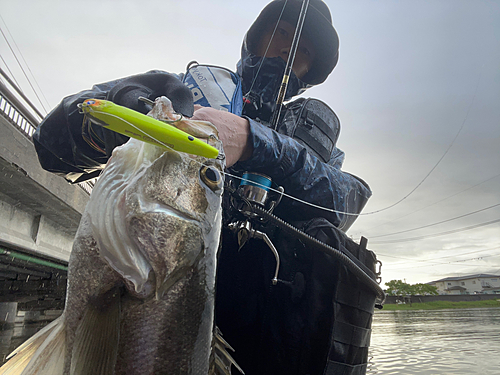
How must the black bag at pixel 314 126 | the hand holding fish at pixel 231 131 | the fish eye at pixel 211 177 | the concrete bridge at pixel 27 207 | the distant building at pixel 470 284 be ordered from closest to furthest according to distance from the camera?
the fish eye at pixel 211 177 < the hand holding fish at pixel 231 131 < the black bag at pixel 314 126 < the concrete bridge at pixel 27 207 < the distant building at pixel 470 284

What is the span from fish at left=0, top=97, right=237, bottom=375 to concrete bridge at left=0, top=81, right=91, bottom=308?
25.2ft

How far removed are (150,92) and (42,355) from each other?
97 cm

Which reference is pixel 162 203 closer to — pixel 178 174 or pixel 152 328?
pixel 178 174

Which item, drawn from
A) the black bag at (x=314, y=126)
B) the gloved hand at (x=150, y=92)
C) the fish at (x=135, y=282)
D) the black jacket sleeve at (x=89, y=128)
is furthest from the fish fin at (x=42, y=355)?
the black bag at (x=314, y=126)

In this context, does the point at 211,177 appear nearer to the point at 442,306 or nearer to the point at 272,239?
the point at 272,239

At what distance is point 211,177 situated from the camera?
3.25ft

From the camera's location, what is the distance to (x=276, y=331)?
1.55 meters

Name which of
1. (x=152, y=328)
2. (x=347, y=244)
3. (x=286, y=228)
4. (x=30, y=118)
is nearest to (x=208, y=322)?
(x=152, y=328)

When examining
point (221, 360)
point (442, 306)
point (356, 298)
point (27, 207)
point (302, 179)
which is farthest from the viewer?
point (442, 306)

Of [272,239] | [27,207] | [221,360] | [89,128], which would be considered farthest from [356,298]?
[27,207]

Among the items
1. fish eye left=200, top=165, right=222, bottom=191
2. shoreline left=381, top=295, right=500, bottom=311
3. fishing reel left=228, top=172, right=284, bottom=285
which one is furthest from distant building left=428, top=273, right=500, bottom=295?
fish eye left=200, top=165, right=222, bottom=191

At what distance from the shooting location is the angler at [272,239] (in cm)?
147

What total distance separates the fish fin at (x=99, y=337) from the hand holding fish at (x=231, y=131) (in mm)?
731

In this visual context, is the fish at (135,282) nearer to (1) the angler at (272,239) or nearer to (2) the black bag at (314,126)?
(1) the angler at (272,239)
